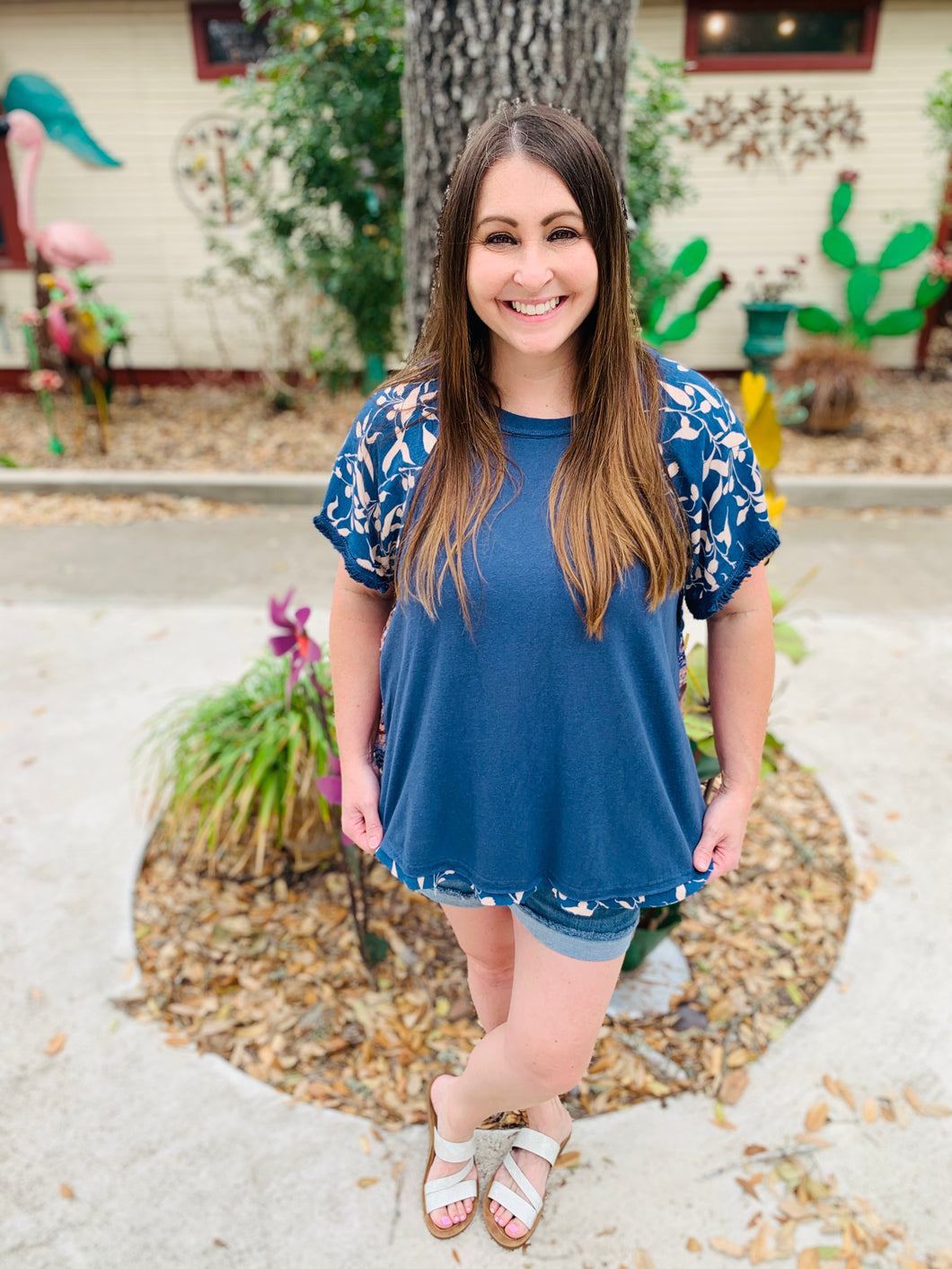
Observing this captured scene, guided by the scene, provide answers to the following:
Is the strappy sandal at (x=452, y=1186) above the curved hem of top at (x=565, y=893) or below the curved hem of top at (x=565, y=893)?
below

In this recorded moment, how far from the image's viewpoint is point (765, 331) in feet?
22.7

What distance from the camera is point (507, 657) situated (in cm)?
126

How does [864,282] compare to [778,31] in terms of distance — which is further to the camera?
[864,282]

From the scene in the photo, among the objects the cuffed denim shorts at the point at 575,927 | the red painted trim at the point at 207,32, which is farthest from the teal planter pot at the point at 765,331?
the cuffed denim shorts at the point at 575,927

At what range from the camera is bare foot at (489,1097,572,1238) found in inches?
70.5

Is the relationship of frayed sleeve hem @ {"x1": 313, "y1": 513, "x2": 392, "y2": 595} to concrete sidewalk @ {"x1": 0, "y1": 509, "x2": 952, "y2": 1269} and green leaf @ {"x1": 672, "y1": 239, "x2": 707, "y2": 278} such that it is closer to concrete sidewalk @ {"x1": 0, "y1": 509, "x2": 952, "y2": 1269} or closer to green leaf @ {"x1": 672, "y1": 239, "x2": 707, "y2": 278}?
concrete sidewalk @ {"x1": 0, "y1": 509, "x2": 952, "y2": 1269}

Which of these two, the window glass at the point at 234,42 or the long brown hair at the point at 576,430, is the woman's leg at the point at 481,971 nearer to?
the long brown hair at the point at 576,430

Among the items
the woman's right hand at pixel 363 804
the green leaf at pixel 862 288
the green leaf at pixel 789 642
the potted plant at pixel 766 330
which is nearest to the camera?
the woman's right hand at pixel 363 804

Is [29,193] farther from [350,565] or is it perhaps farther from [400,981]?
[350,565]

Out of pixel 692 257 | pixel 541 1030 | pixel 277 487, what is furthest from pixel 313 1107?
pixel 277 487

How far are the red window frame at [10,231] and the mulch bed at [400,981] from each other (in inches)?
276

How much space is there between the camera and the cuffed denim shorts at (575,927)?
142 centimetres

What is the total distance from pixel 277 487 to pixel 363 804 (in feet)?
15.2

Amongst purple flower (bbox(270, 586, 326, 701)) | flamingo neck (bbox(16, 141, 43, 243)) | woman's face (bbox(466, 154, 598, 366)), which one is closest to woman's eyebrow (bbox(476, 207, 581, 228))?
woman's face (bbox(466, 154, 598, 366))
